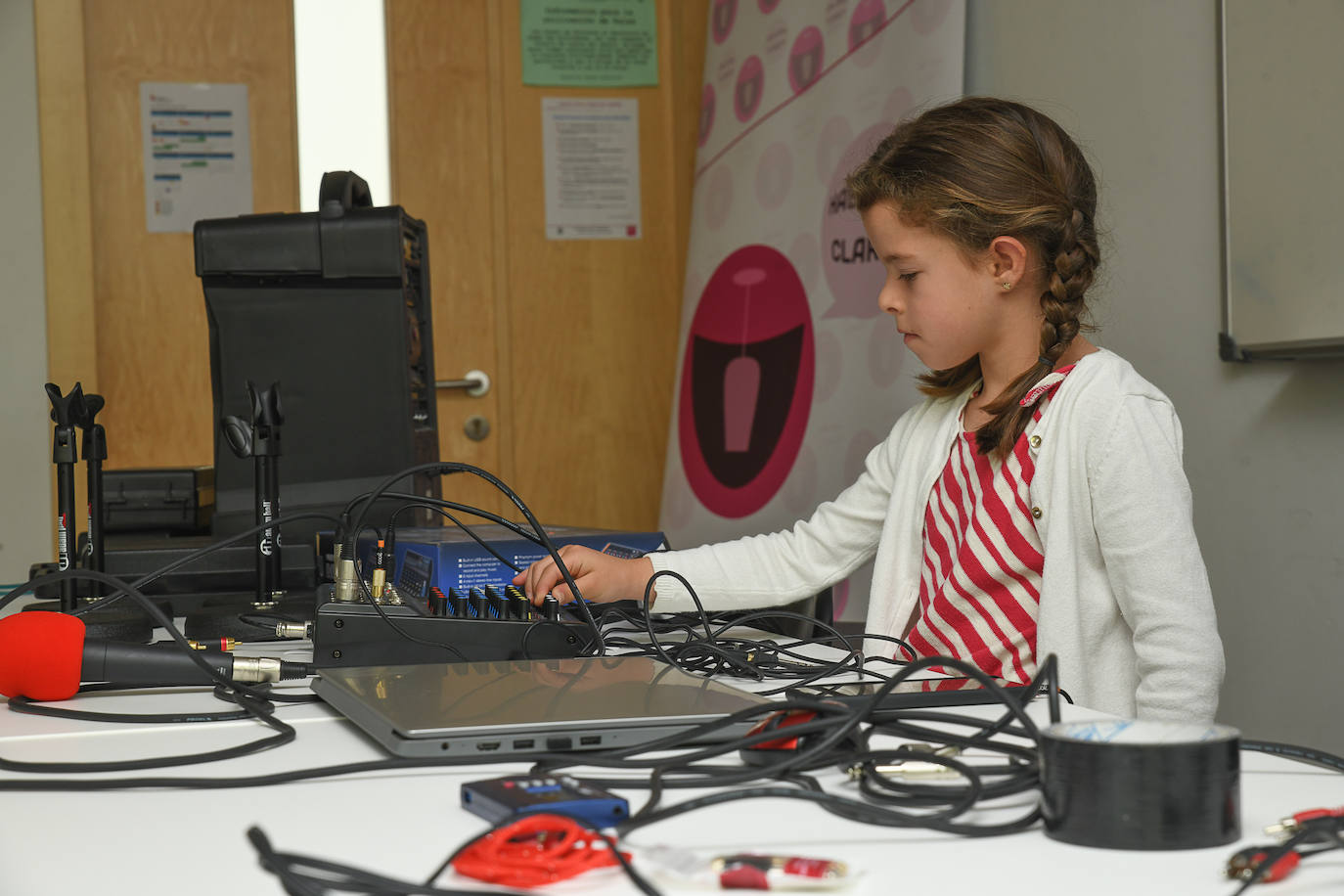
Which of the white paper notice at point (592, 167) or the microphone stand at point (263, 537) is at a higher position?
the white paper notice at point (592, 167)

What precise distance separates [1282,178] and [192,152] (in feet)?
7.80

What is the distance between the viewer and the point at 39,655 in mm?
846

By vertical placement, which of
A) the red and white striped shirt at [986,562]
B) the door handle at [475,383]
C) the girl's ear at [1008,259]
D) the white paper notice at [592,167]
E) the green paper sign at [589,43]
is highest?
the green paper sign at [589,43]

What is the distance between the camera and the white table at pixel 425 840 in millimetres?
466

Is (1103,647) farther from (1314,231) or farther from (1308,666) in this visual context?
(1314,231)

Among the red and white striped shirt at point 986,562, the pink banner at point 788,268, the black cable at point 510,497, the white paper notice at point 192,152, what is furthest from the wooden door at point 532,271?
the black cable at point 510,497

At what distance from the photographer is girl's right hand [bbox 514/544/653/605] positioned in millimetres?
1133

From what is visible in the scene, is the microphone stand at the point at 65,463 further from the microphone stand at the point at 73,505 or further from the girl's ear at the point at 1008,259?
the girl's ear at the point at 1008,259

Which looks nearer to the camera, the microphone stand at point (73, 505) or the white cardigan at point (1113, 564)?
the microphone stand at point (73, 505)

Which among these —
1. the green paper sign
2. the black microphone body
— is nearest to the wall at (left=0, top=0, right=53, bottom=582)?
the green paper sign

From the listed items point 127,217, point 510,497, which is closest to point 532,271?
point 127,217

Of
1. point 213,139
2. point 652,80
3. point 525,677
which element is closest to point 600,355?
point 652,80

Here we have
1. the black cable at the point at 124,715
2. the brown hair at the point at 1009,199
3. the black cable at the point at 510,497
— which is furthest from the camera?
the brown hair at the point at 1009,199

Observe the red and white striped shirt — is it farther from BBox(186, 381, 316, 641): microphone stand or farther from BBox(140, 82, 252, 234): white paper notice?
BBox(140, 82, 252, 234): white paper notice
